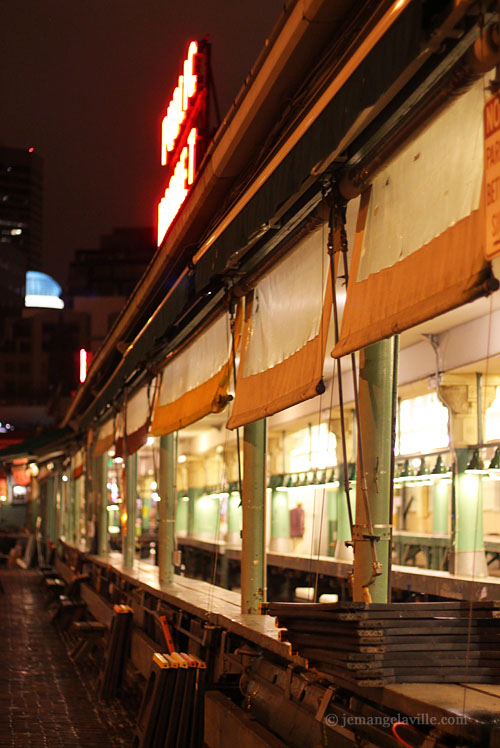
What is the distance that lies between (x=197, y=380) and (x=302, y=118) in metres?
5.06

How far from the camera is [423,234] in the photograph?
4895mm

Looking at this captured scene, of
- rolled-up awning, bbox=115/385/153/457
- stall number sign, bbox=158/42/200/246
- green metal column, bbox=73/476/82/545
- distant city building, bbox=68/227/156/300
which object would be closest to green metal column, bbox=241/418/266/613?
stall number sign, bbox=158/42/200/246

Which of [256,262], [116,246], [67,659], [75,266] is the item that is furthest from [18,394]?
[256,262]

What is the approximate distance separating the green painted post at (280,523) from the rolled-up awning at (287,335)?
69.4 feet

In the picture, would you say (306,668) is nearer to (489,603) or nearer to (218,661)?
(489,603)

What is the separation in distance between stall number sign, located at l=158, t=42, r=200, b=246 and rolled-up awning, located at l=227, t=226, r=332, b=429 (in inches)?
212

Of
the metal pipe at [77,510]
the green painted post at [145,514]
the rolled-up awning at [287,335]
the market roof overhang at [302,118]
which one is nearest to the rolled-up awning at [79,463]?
the metal pipe at [77,510]

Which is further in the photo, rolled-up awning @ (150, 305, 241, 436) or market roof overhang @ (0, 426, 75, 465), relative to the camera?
market roof overhang @ (0, 426, 75, 465)

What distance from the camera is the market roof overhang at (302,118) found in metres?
4.36

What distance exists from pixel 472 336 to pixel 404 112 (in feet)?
35.2

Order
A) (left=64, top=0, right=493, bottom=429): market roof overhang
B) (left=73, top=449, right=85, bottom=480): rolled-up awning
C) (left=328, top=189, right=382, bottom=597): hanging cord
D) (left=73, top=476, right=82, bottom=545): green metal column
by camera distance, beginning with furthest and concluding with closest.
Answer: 1. (left=73, top=476, right=82, bottom=545): green metal column
2. (left=73, top=449, right=85, bottom=480): rolled-up awning
3. (left=328, top=189, right=382, bottom=597): hanging cord
4. (left=64, top=0, right=493, bottom=429): market roof overhang

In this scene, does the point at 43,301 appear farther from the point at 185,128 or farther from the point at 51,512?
the point at 185,128

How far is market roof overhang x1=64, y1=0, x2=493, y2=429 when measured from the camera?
A: 436cm

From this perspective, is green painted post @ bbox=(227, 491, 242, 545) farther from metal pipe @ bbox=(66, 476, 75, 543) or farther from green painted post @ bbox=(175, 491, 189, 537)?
green painted post @ bbox=(175, 491, 189, 537)
